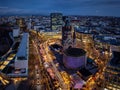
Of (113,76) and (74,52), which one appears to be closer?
(113,76)

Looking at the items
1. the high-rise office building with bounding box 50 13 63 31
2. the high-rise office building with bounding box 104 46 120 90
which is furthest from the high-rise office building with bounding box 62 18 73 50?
the high-rise office building with bounding box 50 13 63 31

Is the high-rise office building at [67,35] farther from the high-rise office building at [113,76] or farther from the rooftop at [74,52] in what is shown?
the high-rise office building at [113,76]

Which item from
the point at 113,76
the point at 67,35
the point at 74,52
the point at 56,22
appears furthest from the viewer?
the point at 56,22

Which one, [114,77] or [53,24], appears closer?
[114,77]

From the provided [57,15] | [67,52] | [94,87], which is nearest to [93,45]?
[67,52]

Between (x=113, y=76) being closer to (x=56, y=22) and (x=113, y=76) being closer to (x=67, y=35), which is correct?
(x=67, y=35)

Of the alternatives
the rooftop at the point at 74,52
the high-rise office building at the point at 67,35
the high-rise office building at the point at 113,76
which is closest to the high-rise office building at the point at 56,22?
the high-rise office building at the point at 67,35

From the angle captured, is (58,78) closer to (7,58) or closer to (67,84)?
(67,84)

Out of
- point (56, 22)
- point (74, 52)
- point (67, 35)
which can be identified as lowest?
point (74, 52)

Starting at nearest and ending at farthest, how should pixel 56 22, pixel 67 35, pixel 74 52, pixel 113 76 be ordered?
pixel 113 76, pixel 74 52, pixel 67 35, pixel 56 22

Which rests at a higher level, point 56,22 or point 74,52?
point 56,22

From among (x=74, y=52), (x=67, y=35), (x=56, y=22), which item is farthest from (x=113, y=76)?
(x=56, y=22)
